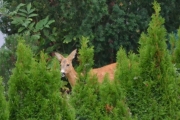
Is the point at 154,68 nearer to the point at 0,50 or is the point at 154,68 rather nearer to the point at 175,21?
the point at 0,50

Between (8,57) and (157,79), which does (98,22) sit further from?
(157,79)

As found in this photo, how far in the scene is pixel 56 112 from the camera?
4887 millimetres

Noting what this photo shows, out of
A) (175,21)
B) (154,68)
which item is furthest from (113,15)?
(154,68)

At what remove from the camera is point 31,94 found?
16.0 feet

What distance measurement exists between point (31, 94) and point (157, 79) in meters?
1.16

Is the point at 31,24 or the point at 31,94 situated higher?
the point at 31,24

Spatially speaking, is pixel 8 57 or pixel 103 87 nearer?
pixel 103 87

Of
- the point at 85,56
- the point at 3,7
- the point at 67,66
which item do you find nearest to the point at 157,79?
the point at 85,56

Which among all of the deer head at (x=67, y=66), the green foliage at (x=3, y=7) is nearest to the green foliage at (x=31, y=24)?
the green foliage at (x=3, y=7)

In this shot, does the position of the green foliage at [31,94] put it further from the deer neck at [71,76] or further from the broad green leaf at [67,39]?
the broad green leaf at [67,39]

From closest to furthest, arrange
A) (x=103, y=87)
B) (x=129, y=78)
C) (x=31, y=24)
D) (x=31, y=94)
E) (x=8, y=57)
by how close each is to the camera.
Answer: (x=31, y=94) → (x=103, y=87) → (x=129, y=78) → (x=8, y=57) → (x=31, y=24)

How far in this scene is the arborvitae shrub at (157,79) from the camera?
5473 millimetres

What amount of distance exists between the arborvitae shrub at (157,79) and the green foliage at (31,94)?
0.92 m

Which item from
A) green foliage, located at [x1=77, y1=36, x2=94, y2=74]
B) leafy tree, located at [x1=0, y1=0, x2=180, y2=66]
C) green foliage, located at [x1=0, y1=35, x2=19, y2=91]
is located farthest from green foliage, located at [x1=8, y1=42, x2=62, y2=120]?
leafy tree, located at [x1=0, y1=0, x2=180, y2=66]
